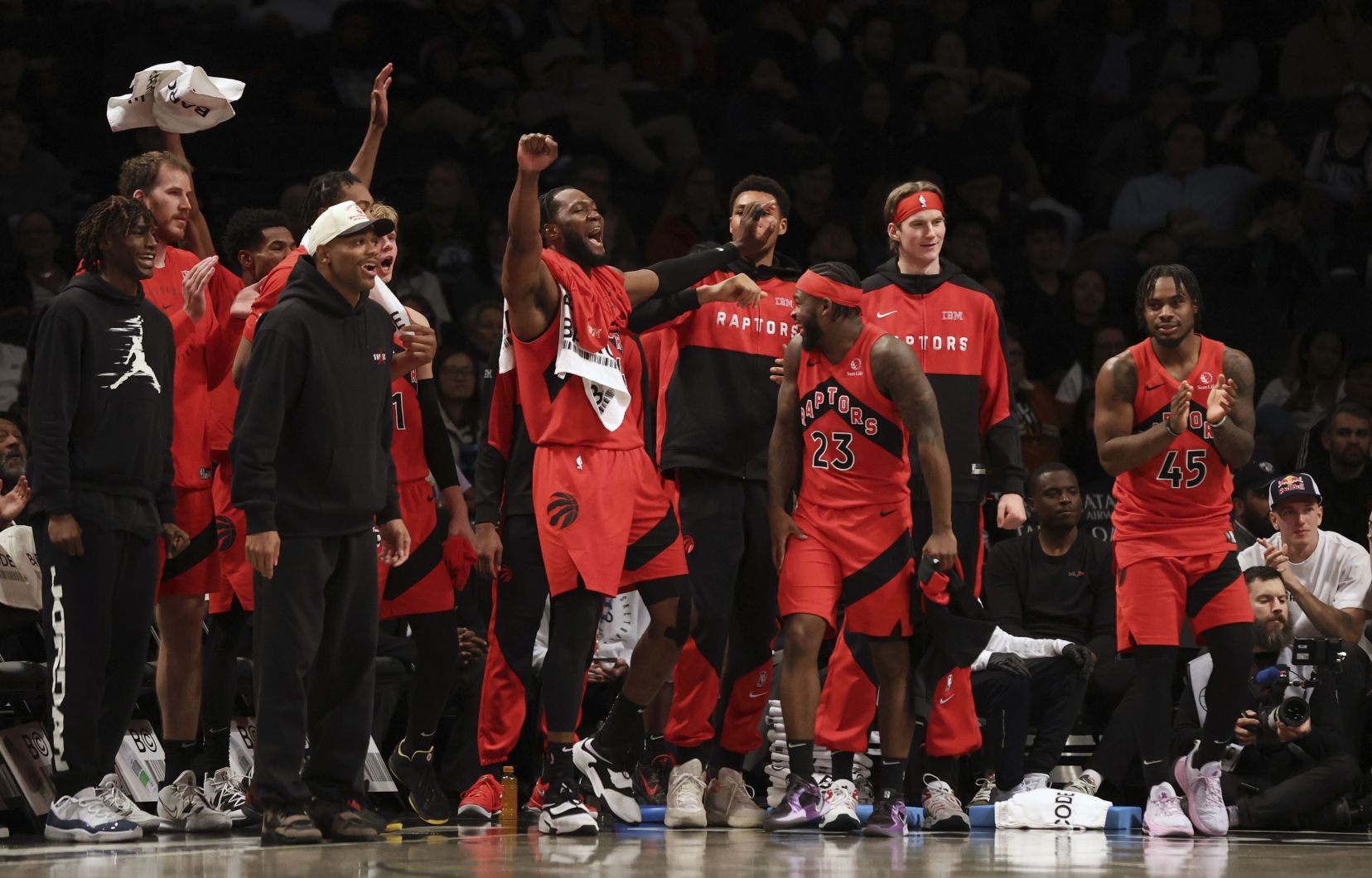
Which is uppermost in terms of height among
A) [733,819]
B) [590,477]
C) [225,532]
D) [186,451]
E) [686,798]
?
[186,451]

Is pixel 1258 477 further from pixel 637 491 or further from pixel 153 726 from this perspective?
pixel 153 726

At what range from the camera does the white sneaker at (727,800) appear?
23.5ft

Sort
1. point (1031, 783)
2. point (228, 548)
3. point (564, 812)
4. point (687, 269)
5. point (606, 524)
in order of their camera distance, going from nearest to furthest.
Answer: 1. point (564, 812)
2. point (606, 524)
3. point (228, 548)
4. point (687, 269)
5. point (1031, 783)

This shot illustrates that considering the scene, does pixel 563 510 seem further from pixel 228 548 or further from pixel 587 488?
pixel 228 548

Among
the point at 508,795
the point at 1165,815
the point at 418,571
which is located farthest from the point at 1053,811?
the point at 418,571

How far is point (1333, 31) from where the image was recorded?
13.5 m

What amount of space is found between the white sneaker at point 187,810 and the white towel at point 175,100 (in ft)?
8.46

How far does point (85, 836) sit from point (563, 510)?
1.96 meters

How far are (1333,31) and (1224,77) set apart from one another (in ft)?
2.70

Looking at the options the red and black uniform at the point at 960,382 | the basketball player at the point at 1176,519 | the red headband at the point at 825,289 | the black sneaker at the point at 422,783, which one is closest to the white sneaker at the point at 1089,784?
the basketball player at the point at 1176,519

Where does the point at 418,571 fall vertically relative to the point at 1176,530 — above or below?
below

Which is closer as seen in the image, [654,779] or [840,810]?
[840,810]

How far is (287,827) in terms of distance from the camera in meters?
5.88

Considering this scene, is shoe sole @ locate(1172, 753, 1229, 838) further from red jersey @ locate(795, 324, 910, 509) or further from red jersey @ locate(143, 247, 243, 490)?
red jersey @ locate(143, 247, 243, 490)
